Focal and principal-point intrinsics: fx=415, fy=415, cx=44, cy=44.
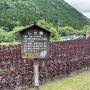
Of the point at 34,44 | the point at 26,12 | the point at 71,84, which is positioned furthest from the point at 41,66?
the point at 26,12

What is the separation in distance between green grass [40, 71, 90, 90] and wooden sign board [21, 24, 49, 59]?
10.0ft

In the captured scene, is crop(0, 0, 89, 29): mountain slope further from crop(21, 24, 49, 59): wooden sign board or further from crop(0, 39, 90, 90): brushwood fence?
crop(21, 24, 49, 59): wooden sign board

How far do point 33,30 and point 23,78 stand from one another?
3.38 m

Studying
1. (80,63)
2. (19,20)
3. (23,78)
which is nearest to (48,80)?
(23,78)

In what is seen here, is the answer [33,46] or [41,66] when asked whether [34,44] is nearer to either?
[33,46]

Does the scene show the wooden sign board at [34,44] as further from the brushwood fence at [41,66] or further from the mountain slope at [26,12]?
the mountain slope at [26,12]

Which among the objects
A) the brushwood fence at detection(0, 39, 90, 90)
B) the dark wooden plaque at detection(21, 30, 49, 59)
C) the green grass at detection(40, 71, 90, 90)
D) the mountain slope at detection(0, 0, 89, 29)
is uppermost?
the mountain slope at detection(0, 0, 89, 29)

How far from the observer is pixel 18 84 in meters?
12.1

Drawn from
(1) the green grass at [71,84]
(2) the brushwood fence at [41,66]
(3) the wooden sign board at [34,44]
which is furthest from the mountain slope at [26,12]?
(3) the wooden sign board at [34,44]

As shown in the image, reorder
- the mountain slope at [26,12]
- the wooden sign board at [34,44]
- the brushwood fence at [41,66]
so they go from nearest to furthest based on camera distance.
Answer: the wooden sign board at [34,44], the brushwood fence at [41,66], the mountain slope at [26,12]

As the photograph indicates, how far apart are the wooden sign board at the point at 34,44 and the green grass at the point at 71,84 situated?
10.0 feet

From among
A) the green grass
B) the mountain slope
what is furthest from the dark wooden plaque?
Result: the mountain slope

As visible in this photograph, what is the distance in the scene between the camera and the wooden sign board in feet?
A: 30.0

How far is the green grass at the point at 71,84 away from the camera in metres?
12.2
